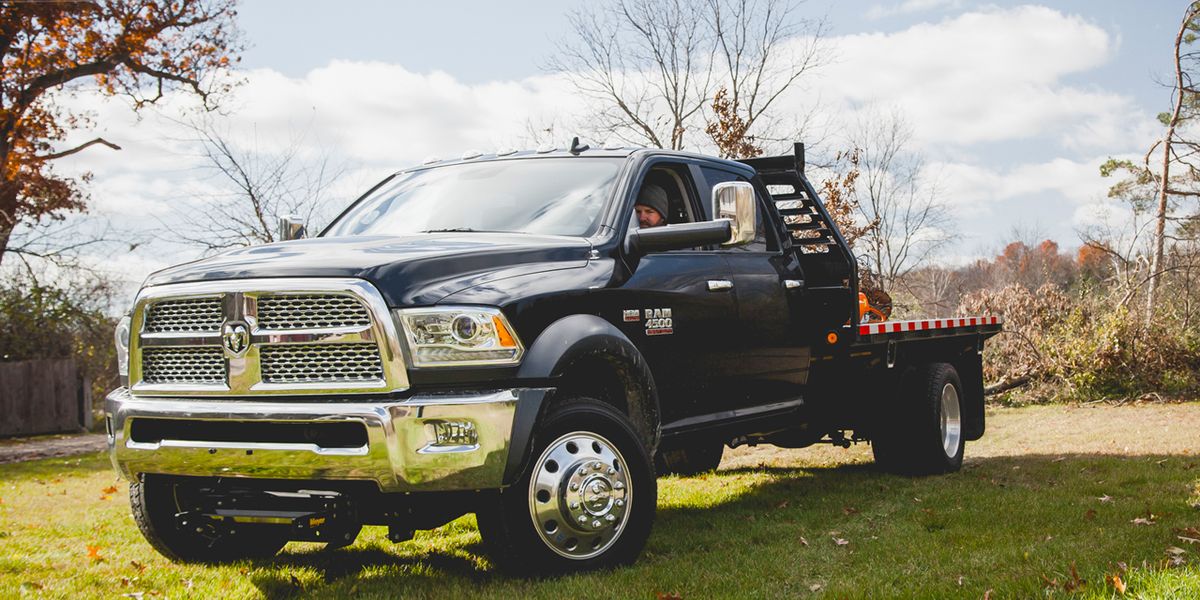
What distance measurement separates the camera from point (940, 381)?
8406 millimetres

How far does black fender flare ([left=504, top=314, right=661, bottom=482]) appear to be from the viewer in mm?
4516

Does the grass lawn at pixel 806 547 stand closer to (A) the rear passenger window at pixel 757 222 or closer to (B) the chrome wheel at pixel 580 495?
(B) the chrome wheel at pixel 580 495

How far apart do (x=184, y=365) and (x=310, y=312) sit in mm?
738

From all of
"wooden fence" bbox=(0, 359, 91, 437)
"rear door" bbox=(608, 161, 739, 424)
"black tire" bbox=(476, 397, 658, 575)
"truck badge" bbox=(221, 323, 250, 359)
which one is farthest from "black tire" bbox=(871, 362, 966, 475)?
"wooden fence" bbox=(0, 359, 91, 437)

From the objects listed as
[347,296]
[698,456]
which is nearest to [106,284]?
[698,456]

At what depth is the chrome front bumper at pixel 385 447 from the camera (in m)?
4.31

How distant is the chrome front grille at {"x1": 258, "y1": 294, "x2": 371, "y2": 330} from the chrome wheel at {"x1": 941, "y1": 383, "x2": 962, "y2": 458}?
5.60 metres

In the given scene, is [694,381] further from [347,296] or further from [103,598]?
[103,598]

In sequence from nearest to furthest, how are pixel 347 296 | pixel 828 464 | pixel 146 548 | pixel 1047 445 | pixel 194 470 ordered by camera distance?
pixel 347 296
pixel 194 470
pixel 146 548
pixel 828 464
pixel 1047 445

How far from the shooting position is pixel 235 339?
458 cm

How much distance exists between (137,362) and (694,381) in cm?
267

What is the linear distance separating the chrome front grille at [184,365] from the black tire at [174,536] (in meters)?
0.54

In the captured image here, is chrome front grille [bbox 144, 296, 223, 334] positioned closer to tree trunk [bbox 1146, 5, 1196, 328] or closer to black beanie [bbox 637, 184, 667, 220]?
black beanie [bbox 637, 184, 667, 220]

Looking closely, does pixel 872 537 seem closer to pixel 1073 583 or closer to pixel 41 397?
pixel 1073 583
